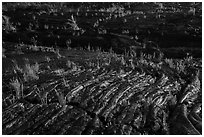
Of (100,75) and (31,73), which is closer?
(31,73)

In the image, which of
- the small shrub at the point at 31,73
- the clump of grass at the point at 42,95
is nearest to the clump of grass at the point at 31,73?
the small shrub at the point at 31,73

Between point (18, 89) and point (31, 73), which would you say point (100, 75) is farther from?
point (18, 89)

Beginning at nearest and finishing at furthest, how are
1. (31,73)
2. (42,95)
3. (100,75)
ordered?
(42,95)
(31,73)
(100,75)

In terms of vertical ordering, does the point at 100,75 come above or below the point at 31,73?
below

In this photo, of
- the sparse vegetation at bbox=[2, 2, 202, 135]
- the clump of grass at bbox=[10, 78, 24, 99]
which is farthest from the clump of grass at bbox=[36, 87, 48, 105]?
the clump of grass at bbox=[10, 78, 24, 99]

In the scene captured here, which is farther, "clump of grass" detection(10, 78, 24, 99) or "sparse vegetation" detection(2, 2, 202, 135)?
"clump of grass" detection(10, 78, 24, 99)

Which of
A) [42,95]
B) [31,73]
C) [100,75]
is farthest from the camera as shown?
[100,75]

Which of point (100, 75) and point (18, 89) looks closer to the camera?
point (18, 89)

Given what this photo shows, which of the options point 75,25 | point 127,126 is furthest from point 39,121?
point 75,25

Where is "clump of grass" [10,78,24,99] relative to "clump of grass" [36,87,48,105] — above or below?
above

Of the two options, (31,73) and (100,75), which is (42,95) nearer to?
(31,73)

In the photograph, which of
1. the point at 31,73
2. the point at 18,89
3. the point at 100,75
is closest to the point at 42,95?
the point at 18,89

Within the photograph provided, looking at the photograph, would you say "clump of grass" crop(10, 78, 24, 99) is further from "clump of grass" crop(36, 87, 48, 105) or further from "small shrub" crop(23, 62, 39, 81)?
"small shrub" crop(23, 62, 39, 81)
